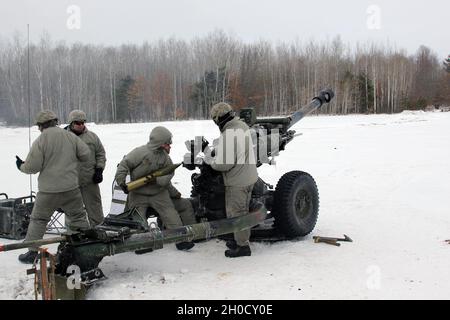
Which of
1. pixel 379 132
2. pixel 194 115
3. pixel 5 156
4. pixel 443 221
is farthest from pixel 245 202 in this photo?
pixel 194 115

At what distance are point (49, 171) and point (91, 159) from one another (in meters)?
1.00

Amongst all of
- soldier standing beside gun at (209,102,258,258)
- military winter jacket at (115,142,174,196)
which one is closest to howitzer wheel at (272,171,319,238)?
soldier standing beside gun at (209,102,258,258)

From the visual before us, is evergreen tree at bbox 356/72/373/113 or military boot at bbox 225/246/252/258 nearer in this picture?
military boot at bbox 225/246/252/258

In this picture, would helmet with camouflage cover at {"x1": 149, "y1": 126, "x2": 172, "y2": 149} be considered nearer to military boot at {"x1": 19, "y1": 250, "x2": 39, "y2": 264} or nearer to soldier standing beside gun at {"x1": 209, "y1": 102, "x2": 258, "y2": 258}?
soldier standing beside gun at {"x1": 209, "y1": 102, "x2": 258, "y2": 258}

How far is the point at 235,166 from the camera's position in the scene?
5.44 m

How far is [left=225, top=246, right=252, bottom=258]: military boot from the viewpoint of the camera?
5469 mm

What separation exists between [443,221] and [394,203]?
1.32 metres

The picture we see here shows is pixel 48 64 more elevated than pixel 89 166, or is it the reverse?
pixel 48 64

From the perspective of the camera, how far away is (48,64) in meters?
45.1

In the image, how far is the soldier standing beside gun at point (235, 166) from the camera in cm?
539

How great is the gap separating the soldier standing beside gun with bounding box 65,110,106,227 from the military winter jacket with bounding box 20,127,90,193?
74cm

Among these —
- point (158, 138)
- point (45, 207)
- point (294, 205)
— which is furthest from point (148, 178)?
point (294, 205)

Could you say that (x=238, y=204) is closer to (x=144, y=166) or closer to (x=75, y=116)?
(x=144, y=166)
